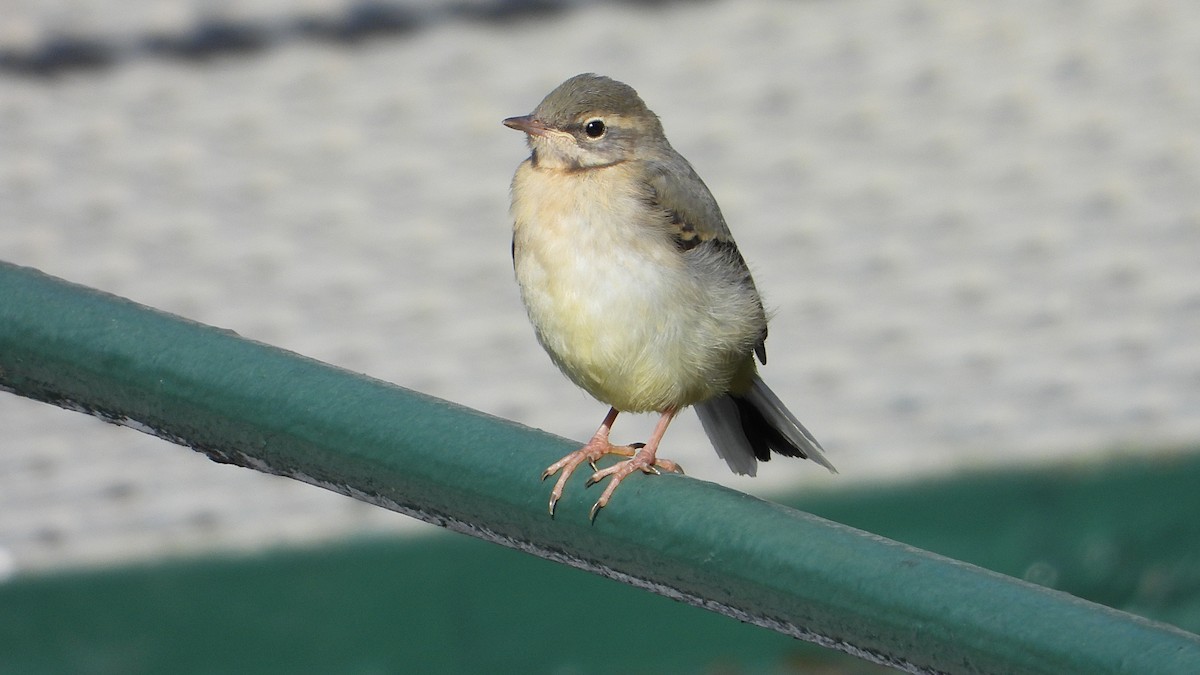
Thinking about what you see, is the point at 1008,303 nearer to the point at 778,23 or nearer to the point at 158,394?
the point at 778,23

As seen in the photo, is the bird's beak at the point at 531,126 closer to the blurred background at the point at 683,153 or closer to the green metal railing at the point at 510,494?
the green metal railing at the point at 510,494

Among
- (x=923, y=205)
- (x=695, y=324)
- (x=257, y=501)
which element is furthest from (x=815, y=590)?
(x=257, y=501)

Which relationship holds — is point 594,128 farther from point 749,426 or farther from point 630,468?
point 630,468

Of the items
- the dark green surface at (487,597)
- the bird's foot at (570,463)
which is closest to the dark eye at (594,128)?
the bird's foot at (570,463)

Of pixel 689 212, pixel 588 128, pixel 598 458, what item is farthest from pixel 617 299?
pixel 598 458

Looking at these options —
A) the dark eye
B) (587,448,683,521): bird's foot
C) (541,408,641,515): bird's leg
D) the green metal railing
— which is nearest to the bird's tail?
the dark eye

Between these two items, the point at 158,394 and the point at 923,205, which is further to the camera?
the point at 923,205
